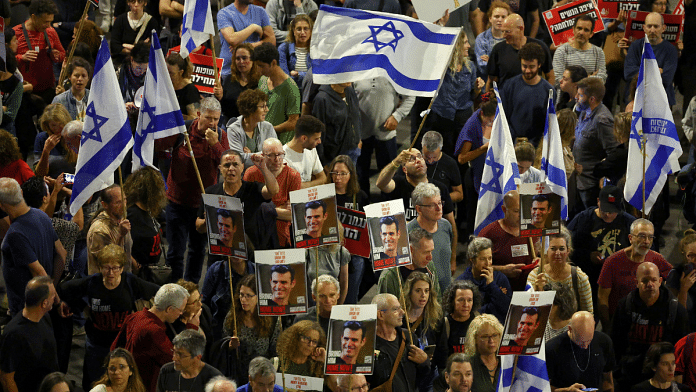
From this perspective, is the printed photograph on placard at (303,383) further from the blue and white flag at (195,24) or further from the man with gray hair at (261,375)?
the blue and white flag at (195,24)

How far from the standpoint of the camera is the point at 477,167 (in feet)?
38.6

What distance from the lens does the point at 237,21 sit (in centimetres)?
1309

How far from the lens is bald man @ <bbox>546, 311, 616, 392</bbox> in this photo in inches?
352

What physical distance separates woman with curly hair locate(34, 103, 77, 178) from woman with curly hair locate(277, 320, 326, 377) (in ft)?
10.8

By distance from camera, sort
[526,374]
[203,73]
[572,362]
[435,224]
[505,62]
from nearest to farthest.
Answer: [526,374]
[572,362]
[435,224]
[203,73]
[505,62]

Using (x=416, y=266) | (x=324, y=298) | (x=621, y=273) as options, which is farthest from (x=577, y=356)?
(x=324, y=298)

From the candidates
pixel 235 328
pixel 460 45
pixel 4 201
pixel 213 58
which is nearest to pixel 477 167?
pixel 460 45

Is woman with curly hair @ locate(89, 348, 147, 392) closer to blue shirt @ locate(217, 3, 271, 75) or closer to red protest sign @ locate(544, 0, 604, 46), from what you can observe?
blue shirt @ locate(217, 3, 271, 75)

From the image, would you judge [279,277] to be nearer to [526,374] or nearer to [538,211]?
[526,374]

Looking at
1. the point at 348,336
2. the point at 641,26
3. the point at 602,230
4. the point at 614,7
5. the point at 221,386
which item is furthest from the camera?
the point at 614,7

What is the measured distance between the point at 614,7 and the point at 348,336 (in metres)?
8.21

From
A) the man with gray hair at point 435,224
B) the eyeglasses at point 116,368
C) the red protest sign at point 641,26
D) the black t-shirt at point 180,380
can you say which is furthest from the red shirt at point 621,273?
the red protest sign at point 641,26

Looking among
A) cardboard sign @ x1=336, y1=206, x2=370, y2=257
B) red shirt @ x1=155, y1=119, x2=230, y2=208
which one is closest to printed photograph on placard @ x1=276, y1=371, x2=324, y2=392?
cardboard sign @ x1=336, y1=206, x2=370, y2=257

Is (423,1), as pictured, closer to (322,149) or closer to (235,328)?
(322,149)
